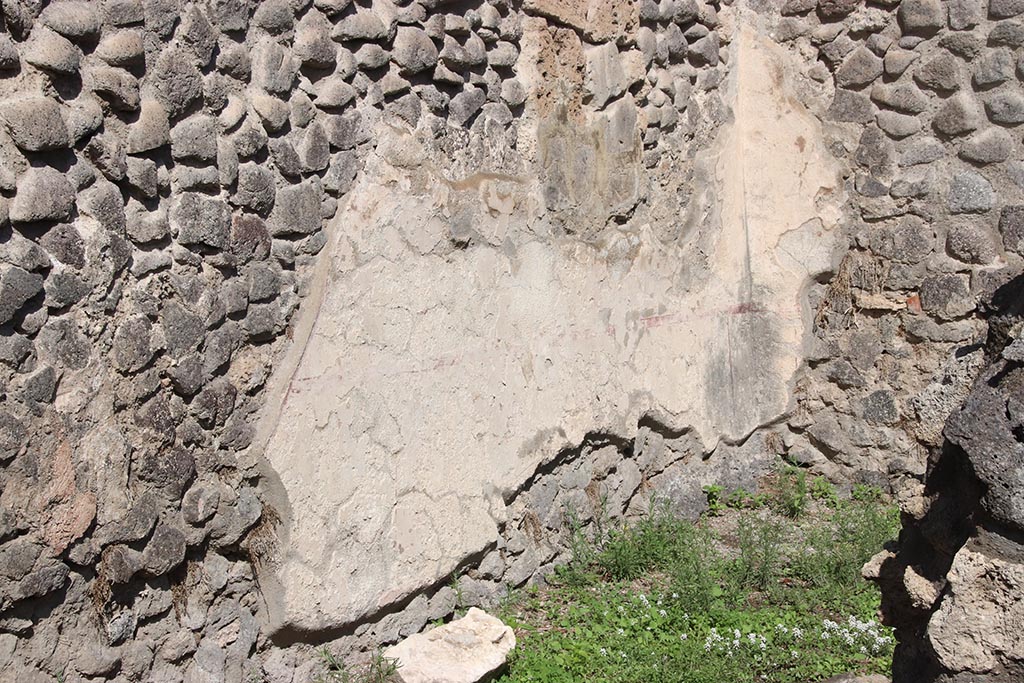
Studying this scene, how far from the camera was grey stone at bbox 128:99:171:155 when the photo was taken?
2473mm

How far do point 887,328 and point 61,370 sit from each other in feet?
10.8

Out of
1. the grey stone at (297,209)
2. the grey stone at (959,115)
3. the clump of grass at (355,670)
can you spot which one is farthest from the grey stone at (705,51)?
the clump of grass at (355,670)

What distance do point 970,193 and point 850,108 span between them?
1.89 ft

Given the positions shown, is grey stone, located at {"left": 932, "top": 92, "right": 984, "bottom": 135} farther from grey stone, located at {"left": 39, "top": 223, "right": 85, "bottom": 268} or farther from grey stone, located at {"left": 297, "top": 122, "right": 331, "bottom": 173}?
grey stone, located at {"left": 39, "top": 223, "right": 85, "bottom": 268}

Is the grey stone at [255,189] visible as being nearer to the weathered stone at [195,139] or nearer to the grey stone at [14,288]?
the weathered stone at [195,139]

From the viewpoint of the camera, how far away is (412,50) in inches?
123

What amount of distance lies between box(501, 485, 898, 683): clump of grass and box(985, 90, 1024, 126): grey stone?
1541 mm

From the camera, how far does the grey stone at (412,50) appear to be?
10.2ft

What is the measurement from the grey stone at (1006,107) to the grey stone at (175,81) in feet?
9.76

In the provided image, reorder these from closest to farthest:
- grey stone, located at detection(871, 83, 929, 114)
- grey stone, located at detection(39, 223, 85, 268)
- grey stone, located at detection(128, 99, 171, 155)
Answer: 1. grey stone, located at detection(39, 223, 85, 268)
2. grey stone, located at detection(128, 99, 171, 155)
3. grey stone, located at detection(871, 83, 929, 114)

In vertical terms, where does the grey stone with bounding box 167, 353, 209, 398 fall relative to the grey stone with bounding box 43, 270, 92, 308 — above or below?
below

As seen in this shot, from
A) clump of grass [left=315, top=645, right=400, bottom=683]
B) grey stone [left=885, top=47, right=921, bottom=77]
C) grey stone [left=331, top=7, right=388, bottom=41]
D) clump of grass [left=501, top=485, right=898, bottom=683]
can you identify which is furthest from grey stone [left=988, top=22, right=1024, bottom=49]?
clump of grass [left=315, top=645, right=400, bottom=683]

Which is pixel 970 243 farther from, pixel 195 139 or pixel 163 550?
pixel 163 550

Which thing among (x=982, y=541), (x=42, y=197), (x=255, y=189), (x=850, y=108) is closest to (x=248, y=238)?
(x=255, y=189)
